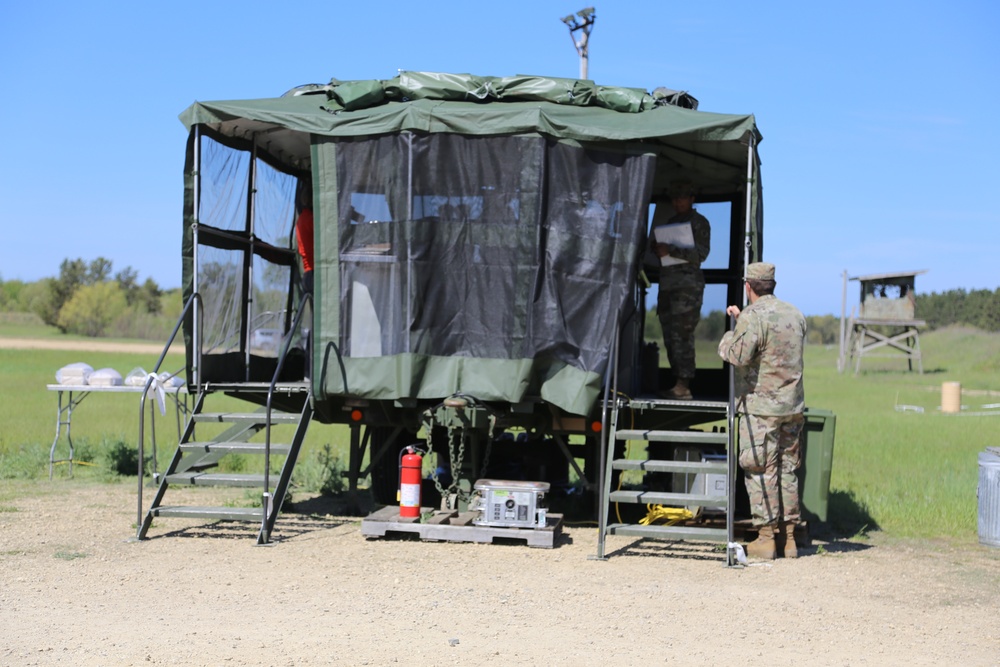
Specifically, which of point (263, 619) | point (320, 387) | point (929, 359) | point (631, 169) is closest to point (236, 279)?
point (320, 387)

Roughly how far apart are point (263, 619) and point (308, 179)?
252 inches

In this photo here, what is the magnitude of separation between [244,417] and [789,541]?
15.1ft

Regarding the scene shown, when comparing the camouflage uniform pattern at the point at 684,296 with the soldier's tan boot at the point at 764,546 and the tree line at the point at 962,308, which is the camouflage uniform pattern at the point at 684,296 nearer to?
the soldier's tan boot at the point at 764,546

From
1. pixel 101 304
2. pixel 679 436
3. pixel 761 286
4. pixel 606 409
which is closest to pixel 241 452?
pixel 606 409

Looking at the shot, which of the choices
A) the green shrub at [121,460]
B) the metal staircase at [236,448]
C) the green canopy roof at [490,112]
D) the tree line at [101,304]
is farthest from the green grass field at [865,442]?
the tree line at [101,304]

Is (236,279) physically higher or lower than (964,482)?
higher

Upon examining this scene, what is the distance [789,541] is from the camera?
8.52 metres

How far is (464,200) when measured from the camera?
29.8 feet

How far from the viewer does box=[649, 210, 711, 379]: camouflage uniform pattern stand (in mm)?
10031

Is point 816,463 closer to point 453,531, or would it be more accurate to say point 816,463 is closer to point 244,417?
point 453,531

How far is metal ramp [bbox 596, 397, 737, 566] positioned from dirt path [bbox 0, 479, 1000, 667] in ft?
0.72

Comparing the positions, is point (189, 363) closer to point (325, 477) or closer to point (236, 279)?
point (236, 279)

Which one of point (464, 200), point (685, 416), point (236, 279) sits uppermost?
point (464, 200)

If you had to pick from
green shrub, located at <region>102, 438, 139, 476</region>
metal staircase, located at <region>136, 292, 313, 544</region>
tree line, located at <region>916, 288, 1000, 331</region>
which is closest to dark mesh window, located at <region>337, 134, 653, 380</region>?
metal staircase, located at <region>136, 292, 313, 544</region>
